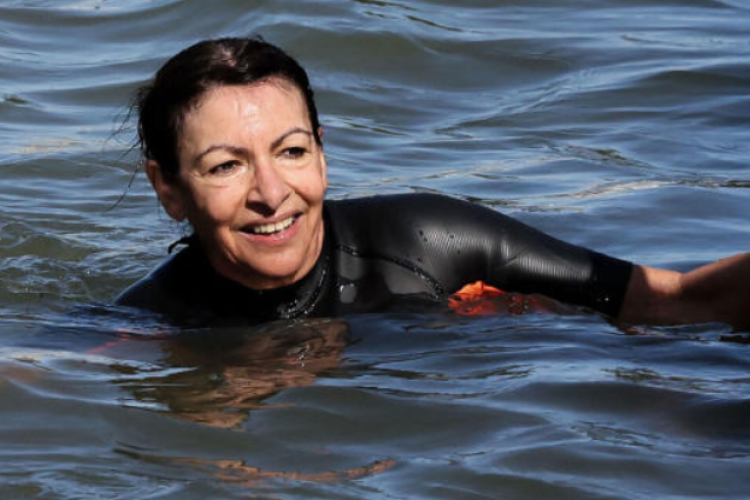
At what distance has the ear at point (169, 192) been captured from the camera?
4.56m

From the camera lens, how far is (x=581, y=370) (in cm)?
414

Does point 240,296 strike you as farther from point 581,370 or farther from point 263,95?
point 581,370

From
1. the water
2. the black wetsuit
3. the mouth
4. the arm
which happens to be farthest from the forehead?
the arm

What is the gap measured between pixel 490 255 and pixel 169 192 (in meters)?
0.99

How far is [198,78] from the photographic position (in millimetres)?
4406

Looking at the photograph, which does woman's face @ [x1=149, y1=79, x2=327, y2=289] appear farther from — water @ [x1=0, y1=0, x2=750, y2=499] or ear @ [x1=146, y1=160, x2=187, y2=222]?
water @ [x1=0, y1=0, x2=750, y2=499]

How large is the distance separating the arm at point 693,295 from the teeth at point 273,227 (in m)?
1.06

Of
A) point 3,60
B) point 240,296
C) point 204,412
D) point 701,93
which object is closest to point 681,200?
point 701,93

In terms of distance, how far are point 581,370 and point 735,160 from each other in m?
3.57

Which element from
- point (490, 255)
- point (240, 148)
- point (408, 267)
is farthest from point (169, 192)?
point (490, 255)

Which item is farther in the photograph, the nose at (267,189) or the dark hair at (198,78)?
the dark hair at (198,78)

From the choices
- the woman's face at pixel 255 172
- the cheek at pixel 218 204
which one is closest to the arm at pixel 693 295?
the woman's face at pixel 255 172

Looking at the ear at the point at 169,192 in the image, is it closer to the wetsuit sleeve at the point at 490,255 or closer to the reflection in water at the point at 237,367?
the reflection in water at the point at 237,367

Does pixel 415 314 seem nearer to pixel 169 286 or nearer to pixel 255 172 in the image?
pixel 255 172
